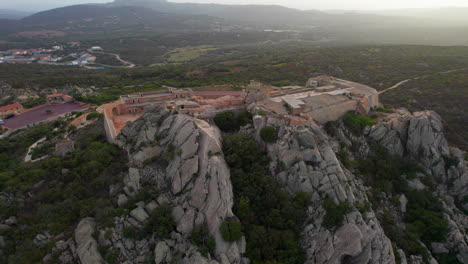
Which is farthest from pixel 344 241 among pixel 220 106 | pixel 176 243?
pixel 220 106

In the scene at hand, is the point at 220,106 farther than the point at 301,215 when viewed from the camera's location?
Yes

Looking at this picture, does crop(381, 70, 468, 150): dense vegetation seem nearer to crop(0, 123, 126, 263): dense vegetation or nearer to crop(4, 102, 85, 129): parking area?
crop(0, 123, 126, 263): dense vegetation

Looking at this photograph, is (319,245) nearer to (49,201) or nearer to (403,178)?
(403,178)

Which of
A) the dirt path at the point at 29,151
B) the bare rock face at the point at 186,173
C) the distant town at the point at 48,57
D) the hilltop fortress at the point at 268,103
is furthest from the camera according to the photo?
the distant town at the point at 48,57

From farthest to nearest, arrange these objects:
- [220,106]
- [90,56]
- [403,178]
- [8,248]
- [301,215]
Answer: [90,56]
[220,106]
[403,178]
[301,215]
[8,248]

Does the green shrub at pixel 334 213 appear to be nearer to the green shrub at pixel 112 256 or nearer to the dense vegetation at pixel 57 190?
the green shrub at pixel 112 256

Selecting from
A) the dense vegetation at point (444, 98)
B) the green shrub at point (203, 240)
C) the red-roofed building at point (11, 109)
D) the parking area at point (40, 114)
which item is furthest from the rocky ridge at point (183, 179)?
the red-roofed building at point (11, 109)
